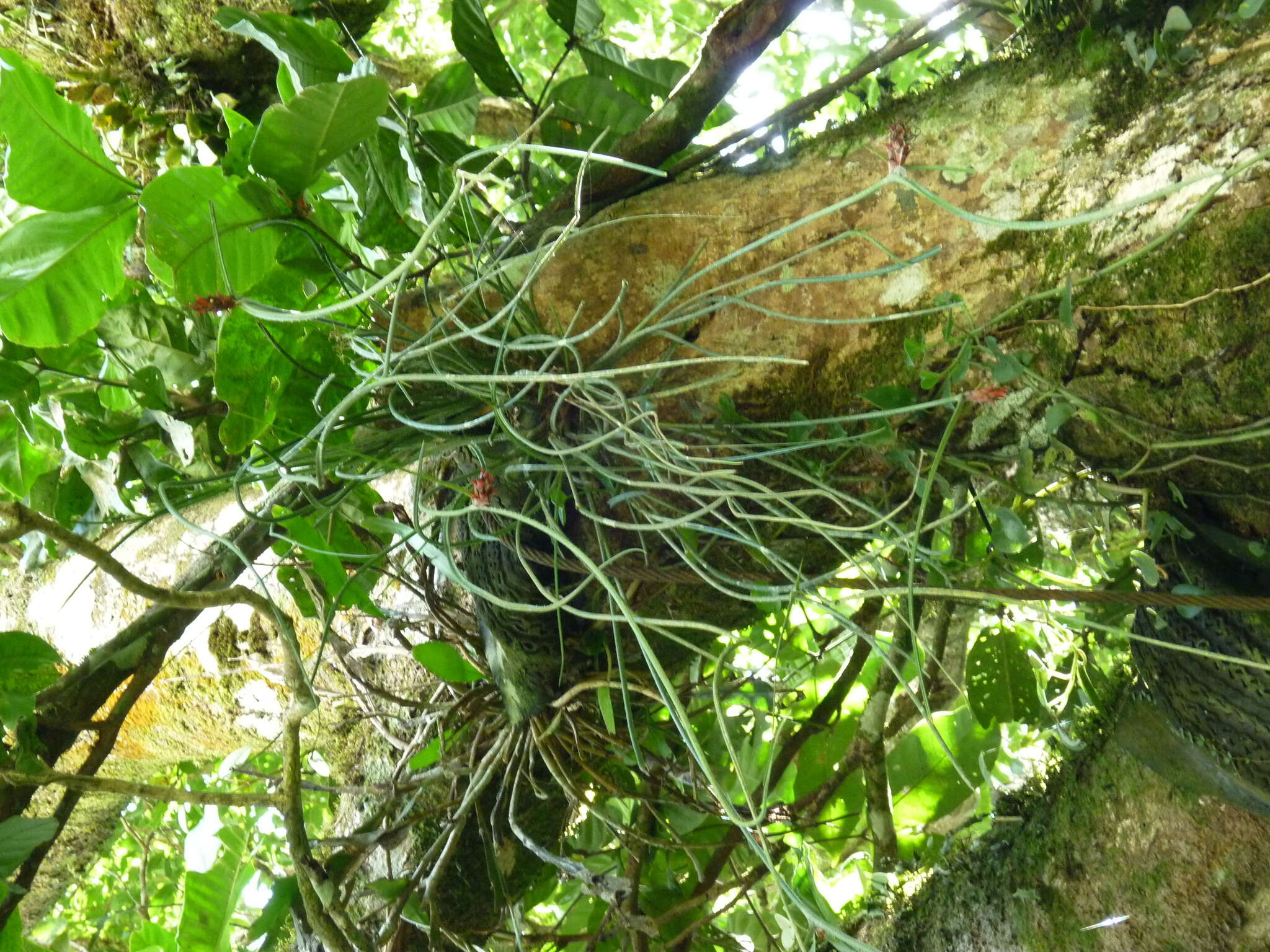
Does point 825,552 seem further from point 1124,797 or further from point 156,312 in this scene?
point 156,312

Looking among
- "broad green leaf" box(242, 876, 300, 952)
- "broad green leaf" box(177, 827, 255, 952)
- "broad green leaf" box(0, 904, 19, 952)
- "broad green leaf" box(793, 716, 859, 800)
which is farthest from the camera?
"broad green leaf" box(793, 716, 859, 800)

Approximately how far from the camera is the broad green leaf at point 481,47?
3.02 ft

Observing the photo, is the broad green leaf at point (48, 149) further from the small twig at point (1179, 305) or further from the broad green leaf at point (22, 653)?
the small twig at point (1179, 305)

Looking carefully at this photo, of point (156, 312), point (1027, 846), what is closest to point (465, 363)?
point (156, 312)

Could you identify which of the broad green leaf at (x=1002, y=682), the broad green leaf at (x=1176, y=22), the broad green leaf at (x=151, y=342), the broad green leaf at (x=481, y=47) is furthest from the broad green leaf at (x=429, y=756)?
the broad green leaf at (x=1176, y=22)

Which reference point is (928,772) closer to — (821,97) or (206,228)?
(821,97)

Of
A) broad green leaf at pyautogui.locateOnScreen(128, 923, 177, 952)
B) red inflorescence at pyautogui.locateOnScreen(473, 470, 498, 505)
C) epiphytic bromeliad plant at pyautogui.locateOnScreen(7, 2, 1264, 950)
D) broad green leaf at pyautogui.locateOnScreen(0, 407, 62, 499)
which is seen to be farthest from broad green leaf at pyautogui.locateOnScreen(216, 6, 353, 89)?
broad green leaf at pyautogui.locateOnScreen(128, 923, 177, 952)

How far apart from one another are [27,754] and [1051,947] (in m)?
1.16

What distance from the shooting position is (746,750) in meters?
1.23

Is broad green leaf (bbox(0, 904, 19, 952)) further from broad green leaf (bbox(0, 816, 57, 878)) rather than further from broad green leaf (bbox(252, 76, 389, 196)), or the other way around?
broad green leaf (bbox(252, 76, 389, 196))

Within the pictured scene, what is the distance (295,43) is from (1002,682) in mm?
1112

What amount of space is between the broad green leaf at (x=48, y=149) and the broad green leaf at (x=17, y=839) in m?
0.58

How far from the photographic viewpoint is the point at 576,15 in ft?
3.33

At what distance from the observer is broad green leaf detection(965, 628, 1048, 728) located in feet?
3.70
